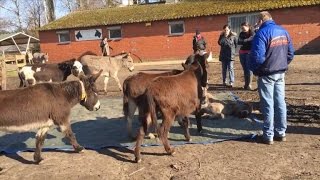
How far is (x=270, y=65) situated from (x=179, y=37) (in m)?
21.6

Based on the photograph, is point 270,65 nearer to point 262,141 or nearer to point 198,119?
point 262,141

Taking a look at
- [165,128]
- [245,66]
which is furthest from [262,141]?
[245,66]

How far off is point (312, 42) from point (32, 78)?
63.4 feet

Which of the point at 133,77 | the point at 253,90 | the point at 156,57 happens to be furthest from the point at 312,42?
the point at 133,77

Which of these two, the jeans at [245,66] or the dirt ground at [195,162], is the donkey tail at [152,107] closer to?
the dirt ground at [195,162]

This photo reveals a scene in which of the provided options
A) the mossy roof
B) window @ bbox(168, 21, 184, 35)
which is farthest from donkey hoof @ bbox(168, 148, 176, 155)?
window @ bbox(168, 21, 184, 35)

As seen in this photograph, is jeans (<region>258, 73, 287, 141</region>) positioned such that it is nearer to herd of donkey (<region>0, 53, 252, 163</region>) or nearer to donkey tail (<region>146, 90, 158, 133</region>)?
herd of donkey (<region>0, 53, 252, 163</region>)

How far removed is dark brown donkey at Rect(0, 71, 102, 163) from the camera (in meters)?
5.98

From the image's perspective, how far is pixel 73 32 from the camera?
30141mm

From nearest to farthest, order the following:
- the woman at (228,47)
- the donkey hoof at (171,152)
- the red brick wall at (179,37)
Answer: the donkey hoof at (171,152) < the woman at (228,47) < the red brick wall at (179,37)

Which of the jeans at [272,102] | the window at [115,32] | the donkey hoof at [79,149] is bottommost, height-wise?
the donkey hoof at [79,149]

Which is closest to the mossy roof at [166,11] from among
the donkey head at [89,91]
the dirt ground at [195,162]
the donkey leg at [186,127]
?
the dirt ground at [195,162]

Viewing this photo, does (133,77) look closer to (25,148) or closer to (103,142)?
(103,142)

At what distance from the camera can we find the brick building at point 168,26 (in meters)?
25.1
